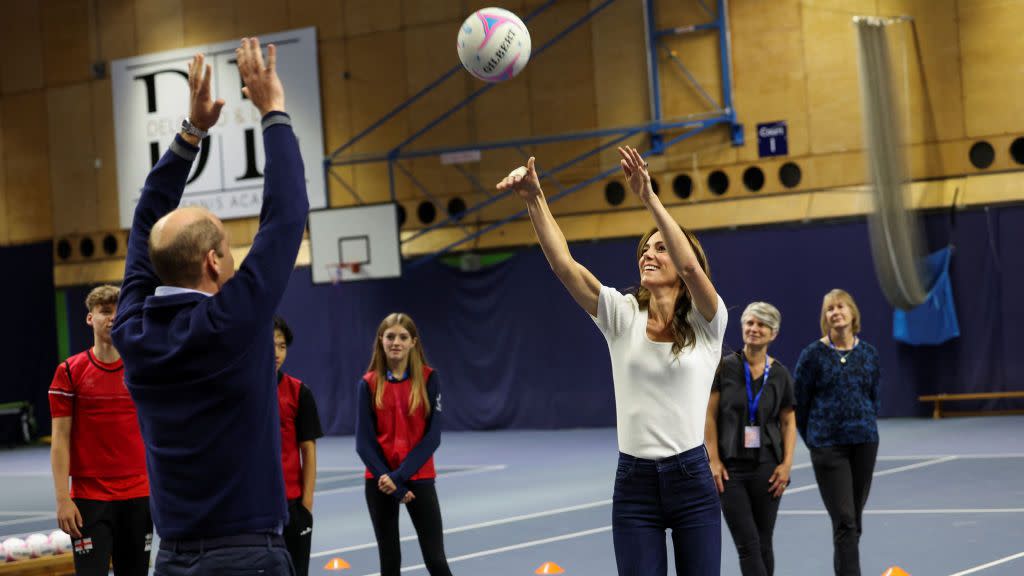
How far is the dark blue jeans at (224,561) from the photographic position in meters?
3.43

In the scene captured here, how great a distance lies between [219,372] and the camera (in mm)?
→ 3410

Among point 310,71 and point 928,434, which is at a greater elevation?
point 310,71

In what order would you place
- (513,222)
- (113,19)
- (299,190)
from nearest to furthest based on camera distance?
1. (299,190)
2. (513,222)
3. (113,19)

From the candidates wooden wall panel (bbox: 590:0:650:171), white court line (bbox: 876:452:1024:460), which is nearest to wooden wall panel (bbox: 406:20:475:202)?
wooden wall panel (bbox: 590:0:650:171)

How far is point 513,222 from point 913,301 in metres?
7.62

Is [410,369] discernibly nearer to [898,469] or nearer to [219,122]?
[898,469]

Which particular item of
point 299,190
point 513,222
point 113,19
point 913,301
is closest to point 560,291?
point 513,222

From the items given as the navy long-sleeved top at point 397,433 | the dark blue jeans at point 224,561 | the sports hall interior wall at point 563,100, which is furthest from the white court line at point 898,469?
the dark blue jeans at point 224,561

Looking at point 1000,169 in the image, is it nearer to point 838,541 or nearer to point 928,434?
point 928,434

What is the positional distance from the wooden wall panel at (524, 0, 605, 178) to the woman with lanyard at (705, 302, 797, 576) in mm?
15700

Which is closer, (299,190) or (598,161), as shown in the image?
(299,190)

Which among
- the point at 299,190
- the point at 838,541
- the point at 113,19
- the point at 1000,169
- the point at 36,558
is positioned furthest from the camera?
the point at 113,19

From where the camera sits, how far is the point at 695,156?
72.9 feet

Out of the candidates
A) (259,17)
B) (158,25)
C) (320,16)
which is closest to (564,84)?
(320,16)
